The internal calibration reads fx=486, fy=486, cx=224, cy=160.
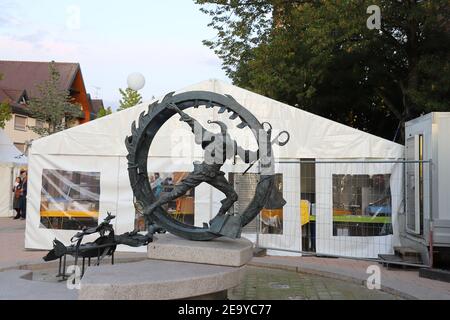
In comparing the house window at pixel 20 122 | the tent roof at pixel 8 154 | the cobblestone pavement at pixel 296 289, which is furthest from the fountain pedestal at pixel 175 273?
the house window at pixel 20 122

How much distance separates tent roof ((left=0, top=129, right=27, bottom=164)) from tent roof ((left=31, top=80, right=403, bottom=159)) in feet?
42.5

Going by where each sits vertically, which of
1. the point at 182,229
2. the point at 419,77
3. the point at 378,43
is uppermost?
the point at 378,43

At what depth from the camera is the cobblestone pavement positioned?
765cm

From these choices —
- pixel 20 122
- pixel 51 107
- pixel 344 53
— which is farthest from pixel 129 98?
pixel 344 53

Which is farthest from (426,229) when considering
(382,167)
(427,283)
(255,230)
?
(255,230)

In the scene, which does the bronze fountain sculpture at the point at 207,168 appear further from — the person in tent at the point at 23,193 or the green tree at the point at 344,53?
the person in tent at the point at 23,193

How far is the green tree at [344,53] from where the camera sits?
45.0 ft

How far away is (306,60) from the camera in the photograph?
16.2m

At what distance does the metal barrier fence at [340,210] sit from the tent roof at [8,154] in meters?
16.2

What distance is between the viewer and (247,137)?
37.5ft

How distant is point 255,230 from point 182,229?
485 cm

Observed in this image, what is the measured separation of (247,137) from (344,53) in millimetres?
6812

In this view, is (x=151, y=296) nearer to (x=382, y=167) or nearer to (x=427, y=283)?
(x=427, y=283)

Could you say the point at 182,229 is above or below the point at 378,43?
below
